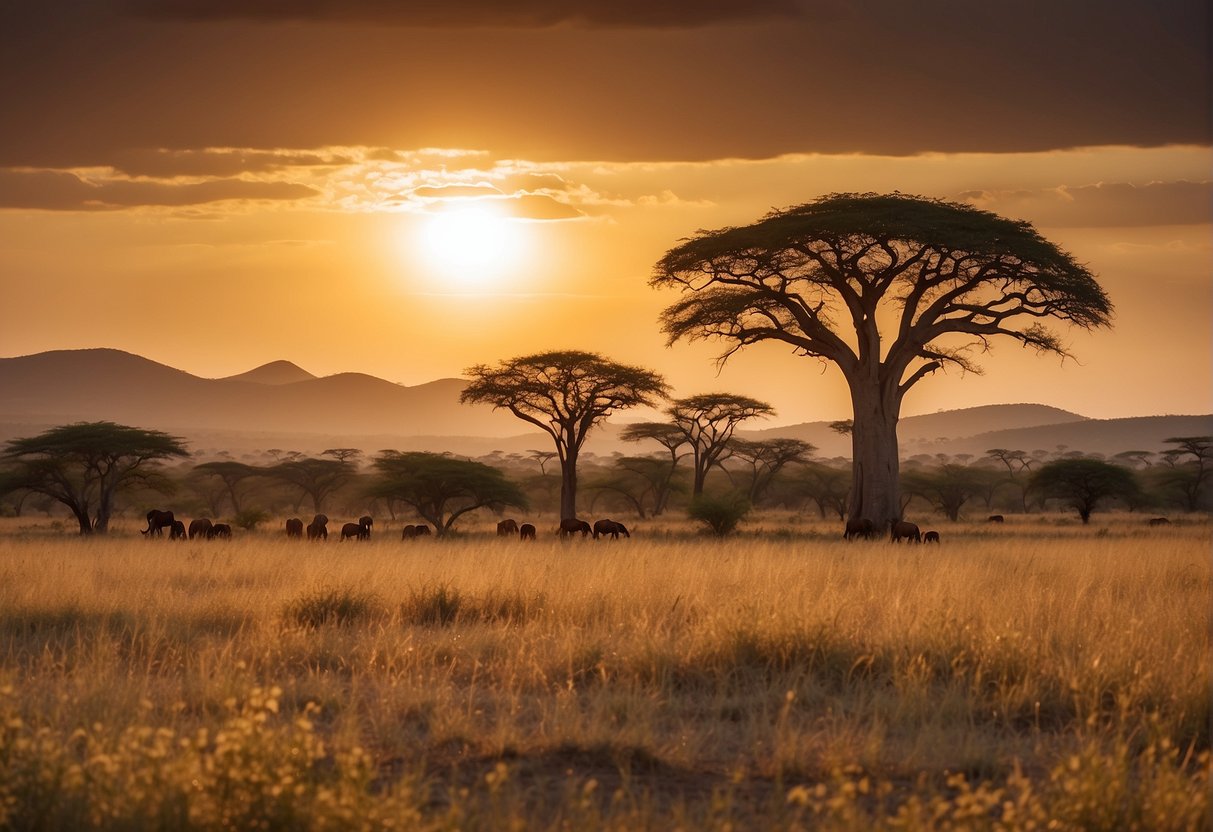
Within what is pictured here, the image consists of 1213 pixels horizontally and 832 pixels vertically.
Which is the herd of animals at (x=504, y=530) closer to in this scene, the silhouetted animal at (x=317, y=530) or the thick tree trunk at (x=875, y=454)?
the silhouetted animal at (x=317, y=530)

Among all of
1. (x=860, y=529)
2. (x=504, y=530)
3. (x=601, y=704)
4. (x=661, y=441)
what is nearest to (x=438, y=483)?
(x=504, y=530)

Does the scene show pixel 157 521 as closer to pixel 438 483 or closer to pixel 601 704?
pixel 438 483

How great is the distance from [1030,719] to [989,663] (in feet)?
2.82

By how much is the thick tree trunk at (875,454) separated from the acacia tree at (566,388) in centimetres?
1412

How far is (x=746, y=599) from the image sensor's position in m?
10.8

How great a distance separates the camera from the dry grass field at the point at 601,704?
4.79 metres

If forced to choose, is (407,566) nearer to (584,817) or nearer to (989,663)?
(989,663)

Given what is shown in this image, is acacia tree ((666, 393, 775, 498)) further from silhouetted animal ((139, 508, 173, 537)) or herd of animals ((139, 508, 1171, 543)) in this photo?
silhouetted animal ((139, 508, 173, 537))

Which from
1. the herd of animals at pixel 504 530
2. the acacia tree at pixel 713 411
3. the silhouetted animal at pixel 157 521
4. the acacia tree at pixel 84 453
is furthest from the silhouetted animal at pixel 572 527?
the acacia tree at pixel 713 411

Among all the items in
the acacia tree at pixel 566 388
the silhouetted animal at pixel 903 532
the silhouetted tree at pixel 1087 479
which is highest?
the acacia tree at pixel 566 388

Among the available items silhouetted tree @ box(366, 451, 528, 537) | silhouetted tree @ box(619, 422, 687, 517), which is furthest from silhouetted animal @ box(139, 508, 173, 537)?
silhouetted tree @ box(619, 422, 687, 517)

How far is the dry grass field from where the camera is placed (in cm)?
479

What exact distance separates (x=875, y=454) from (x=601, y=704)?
22.5m

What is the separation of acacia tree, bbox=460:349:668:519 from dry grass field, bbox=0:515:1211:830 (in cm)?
2721
